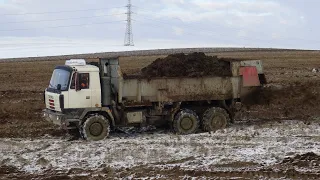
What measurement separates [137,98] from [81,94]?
5.93 ft

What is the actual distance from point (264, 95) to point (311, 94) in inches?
107

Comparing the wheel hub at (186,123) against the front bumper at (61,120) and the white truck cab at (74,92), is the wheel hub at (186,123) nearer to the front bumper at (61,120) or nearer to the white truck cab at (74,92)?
the white truck cab at (74,92)

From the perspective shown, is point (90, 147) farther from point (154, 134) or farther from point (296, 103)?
point (296, 103)

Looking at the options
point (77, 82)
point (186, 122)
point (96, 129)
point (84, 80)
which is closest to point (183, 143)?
point (186, 122)

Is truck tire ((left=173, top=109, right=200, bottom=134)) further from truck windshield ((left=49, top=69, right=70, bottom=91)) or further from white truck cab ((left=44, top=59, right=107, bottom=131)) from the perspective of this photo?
truck windshield ((left=49, top=69, right=70, bottom=91))

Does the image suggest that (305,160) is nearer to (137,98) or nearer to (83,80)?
(137,98)

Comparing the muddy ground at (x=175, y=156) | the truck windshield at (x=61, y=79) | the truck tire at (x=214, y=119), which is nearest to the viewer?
the muddy ground at (x=175, y=156)

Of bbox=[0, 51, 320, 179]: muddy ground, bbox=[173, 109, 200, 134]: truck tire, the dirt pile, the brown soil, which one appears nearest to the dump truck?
bbox=[173, 109, 200, 134]: truck tire

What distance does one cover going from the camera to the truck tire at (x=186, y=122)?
1552 cm

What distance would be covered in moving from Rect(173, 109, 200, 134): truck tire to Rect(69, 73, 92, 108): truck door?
116 inches

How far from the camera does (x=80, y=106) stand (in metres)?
14.4

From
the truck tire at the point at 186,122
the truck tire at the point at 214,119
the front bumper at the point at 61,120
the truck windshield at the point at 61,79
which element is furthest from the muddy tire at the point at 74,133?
the truck tire at the point at 214,119

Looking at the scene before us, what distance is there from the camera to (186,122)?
15609 mm

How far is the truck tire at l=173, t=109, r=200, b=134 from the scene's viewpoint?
15523 millimetres
